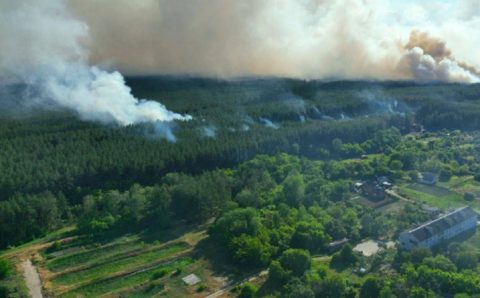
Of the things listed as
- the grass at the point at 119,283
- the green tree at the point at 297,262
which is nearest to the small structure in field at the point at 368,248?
the green tree at the point at 297,262

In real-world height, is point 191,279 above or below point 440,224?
below

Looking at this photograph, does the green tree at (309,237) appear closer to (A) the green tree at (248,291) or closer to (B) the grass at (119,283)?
(A) the green tree at (248,291)

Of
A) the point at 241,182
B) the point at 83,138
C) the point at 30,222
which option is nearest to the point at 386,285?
the point at 241,182

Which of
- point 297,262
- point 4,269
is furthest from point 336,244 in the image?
point 4,269

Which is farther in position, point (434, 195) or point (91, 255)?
point (434, 195)

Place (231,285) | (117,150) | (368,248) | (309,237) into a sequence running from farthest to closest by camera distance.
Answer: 1. (117,150)
2. (368,248)
3. (309,237)
4. (231,285)

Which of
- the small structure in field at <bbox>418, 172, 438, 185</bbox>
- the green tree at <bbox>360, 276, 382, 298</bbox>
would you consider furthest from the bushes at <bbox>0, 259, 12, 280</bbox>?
the small structure in field at <bbox>418, 172, 438, 185</bbox>

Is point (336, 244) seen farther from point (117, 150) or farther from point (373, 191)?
point (117, 150)
